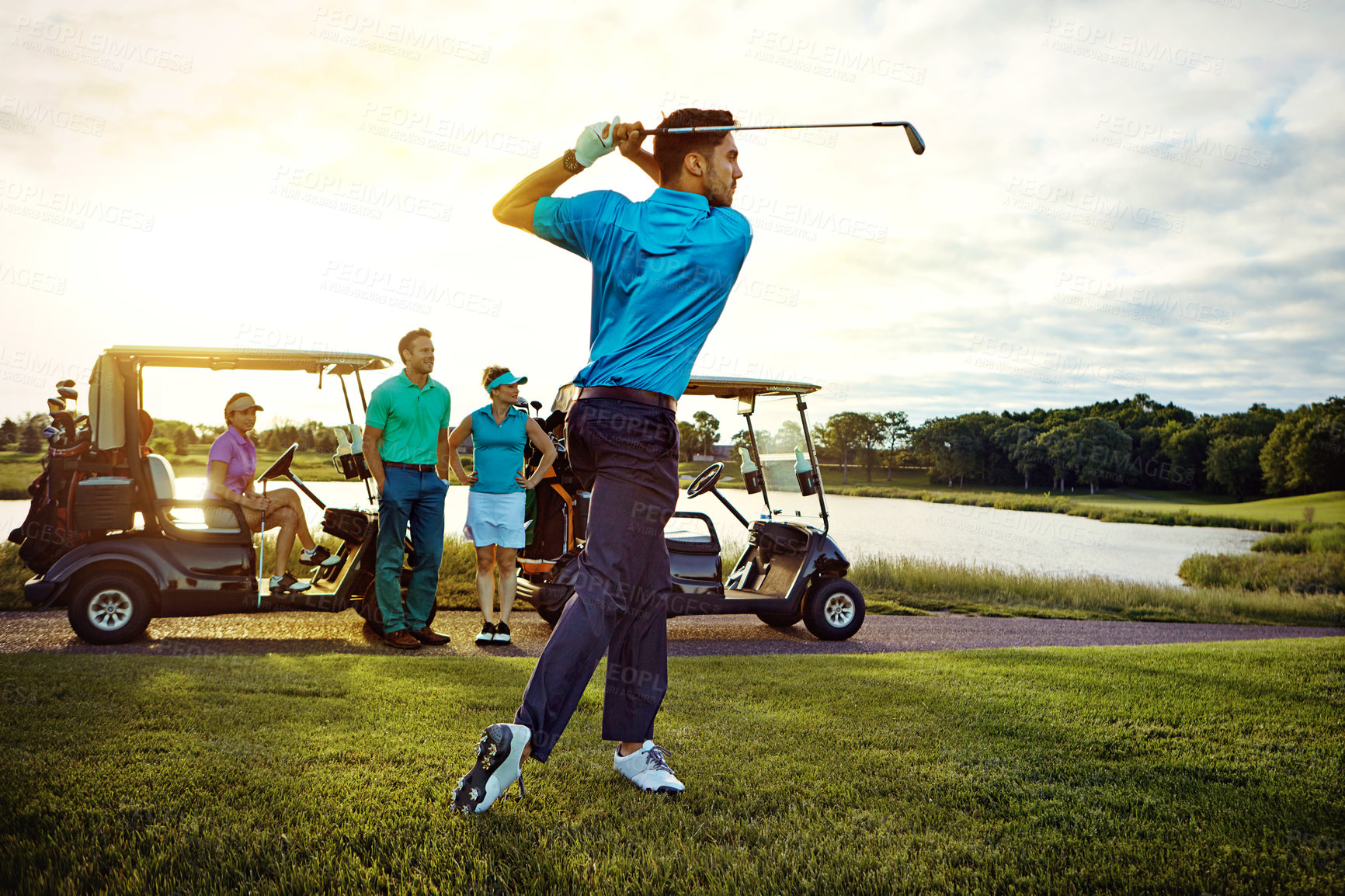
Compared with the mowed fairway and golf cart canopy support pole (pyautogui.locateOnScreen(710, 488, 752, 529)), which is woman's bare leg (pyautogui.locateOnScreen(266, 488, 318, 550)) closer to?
the mowed fairway

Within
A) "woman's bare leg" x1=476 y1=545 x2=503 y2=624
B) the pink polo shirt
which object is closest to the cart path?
"woman's bare leg" x1=476 y1=545 x2=503 y2=624

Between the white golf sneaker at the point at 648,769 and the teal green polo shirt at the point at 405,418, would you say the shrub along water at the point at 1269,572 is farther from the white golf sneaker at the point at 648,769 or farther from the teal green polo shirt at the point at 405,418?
the white golf sneaker at the point at 648,769

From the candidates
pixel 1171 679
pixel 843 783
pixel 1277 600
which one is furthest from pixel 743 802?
pixel 1277 600

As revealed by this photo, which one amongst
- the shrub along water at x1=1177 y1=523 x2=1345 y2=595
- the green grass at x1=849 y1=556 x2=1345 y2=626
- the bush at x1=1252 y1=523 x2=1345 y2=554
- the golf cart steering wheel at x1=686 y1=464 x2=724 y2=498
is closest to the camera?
the golf cart steering wheel at x1=686 y1=464 x2=724 y2=498

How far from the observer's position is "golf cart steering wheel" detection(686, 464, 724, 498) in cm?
736

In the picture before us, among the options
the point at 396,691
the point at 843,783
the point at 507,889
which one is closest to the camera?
the point at 507,889

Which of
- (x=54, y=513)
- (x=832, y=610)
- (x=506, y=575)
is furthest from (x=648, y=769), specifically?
(x=54, y=513)

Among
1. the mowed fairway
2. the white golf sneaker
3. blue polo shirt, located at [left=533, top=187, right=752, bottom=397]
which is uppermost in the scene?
blue polo shirt, located at [left=533, top=187, right=752, bottom=397]

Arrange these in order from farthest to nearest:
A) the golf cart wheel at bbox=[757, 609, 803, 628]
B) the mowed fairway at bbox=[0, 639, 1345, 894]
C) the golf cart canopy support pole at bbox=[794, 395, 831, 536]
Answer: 1. the golf cart canopy support pole at bbox=[794, 395, 831, 536]
2. the golf cart wheel at bbox=[757, 609, 803, 628]
3. the mowed fairway at bbox=[0, 639, 1345, 894]

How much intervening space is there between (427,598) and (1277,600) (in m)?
13.4

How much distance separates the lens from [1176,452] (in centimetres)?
6862

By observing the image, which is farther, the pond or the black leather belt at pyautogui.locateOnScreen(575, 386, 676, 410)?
the pond

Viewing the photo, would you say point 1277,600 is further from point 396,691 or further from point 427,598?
point 396,691

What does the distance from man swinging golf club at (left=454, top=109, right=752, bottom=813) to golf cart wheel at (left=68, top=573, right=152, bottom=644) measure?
503 cm
